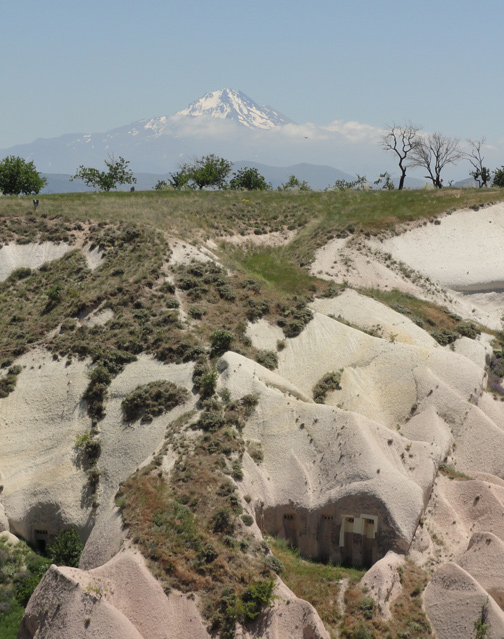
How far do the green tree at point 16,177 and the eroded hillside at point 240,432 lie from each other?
3160 centimetres

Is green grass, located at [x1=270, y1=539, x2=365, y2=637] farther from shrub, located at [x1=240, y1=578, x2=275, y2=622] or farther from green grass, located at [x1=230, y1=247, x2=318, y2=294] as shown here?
green grass, located at [x1=230, y1=247, x2=318, y2=294]

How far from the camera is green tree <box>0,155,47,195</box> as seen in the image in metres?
92.6

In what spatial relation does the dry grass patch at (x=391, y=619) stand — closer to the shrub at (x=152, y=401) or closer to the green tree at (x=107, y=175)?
the shrub at (x=152, y=401)

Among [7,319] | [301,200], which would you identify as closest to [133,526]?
[7,319]

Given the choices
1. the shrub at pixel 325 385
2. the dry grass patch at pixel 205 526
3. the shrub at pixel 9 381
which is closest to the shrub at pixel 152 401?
the dry grass patch at pixel 205 526

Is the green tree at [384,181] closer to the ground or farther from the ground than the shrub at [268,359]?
farther from the ground

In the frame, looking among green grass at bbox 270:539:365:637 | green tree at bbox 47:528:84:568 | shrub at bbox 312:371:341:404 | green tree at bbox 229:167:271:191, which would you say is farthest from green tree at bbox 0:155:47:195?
green grass at bbox 270:539:365:637

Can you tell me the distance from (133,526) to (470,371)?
84.8 feet

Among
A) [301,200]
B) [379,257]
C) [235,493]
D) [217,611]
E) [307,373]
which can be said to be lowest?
[217,611]

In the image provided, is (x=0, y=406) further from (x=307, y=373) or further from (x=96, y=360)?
(x=307, y=373)

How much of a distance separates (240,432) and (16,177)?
68.8 metres

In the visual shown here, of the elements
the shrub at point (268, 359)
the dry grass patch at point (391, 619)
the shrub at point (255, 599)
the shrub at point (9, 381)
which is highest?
the shrub at point (268, 359)

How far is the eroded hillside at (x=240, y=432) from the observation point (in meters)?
30.0

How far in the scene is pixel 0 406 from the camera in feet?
143
